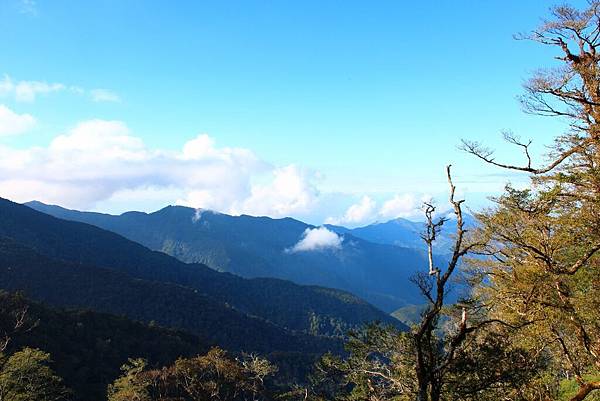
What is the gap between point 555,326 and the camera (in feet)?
49.4

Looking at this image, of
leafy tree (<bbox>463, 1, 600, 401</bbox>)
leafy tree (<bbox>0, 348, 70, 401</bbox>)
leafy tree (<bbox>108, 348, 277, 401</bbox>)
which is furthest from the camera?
leafy tree (<bbox>108, 348, 277, 401</bbox>)

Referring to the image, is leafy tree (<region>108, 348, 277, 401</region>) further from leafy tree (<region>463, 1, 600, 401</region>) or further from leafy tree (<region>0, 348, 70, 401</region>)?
leafy tree (<region>463, 1, 600, 401</region>)

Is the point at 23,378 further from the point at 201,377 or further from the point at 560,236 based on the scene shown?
the point at 560,236

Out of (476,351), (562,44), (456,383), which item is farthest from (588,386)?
(562,44)

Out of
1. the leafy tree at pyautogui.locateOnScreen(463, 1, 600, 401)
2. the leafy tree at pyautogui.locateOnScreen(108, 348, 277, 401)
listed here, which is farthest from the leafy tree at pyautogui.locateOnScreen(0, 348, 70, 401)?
the leafy tree at pyautogui.locateOnScreen(463, 1, 600, 401)

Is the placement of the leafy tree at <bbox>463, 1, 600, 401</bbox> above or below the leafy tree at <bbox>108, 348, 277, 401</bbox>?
above

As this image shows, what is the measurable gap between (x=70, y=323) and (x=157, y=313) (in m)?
81.3

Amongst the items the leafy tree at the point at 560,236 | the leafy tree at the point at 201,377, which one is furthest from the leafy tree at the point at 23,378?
the leafy tree at the point at 560,236

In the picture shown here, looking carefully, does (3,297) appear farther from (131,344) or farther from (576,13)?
(576,13)

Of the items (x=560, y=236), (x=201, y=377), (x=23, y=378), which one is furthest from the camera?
(x=201, y=377)

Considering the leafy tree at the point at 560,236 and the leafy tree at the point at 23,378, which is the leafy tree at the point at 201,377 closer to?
the leafy tree at the point at 23,378

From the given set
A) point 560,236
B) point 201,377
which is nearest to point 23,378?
point 201,377

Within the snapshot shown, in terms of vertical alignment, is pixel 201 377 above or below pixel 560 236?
below

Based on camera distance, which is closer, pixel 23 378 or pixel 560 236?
pixel 560 236
